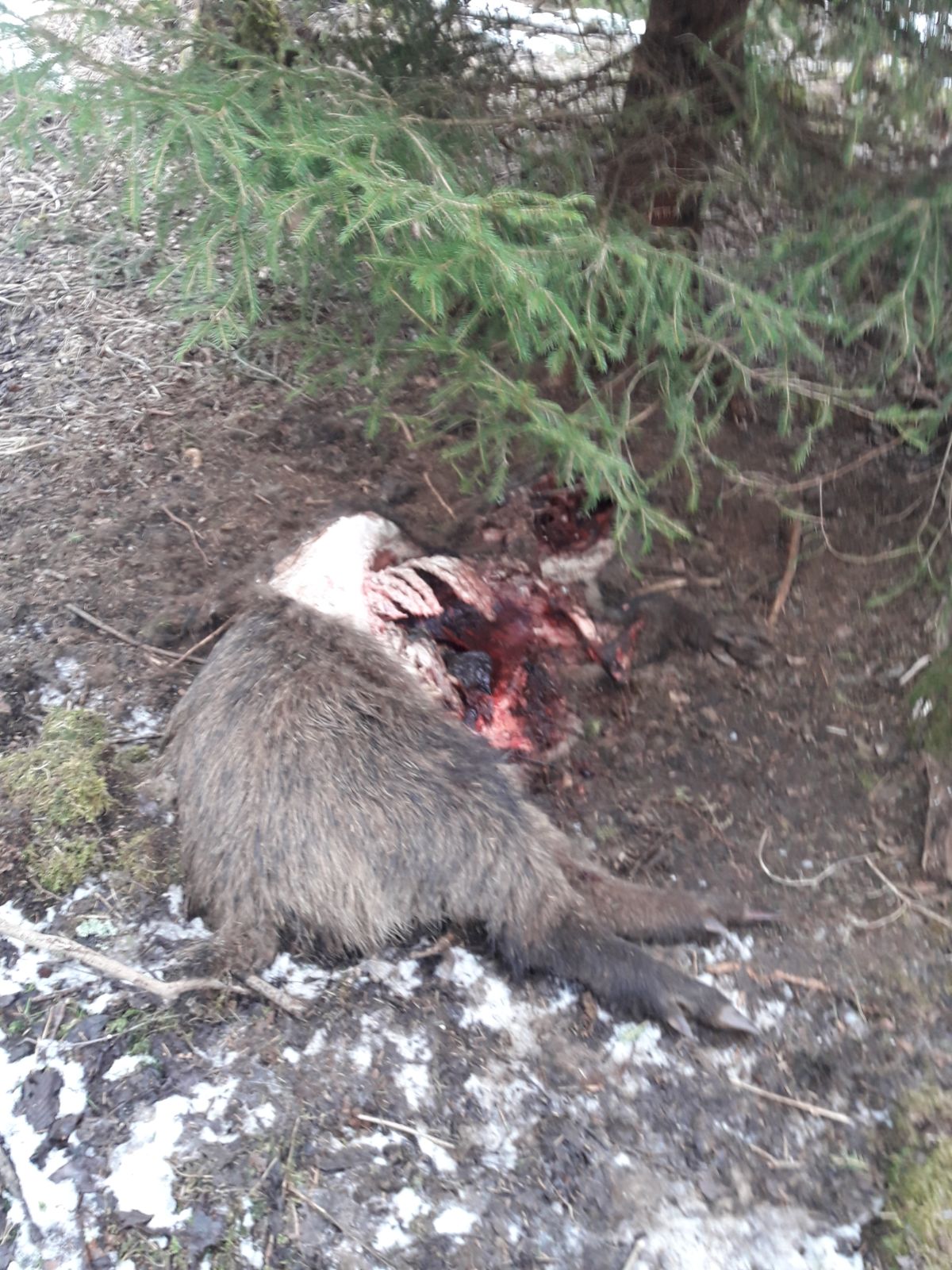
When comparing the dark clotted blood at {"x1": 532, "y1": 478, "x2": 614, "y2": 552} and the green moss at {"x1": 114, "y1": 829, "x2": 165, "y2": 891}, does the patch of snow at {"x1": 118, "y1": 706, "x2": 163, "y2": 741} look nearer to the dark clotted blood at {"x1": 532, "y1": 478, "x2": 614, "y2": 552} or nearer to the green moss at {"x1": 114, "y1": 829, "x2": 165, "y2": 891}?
the green moss at {"x1": 114, "y1": 829, "x2": 165, "y2": 891}

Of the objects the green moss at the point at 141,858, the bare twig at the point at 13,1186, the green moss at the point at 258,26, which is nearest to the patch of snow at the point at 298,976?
the green moss at the point at 141,858

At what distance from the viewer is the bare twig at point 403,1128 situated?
210cm

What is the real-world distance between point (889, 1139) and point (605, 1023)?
712mm

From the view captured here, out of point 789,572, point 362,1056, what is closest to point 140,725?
point 362,1056

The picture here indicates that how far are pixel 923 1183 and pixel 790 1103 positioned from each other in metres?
0.32

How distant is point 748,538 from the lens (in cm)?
352

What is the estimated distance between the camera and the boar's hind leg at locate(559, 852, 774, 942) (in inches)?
100

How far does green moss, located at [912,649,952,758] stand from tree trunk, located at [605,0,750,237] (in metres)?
1.70

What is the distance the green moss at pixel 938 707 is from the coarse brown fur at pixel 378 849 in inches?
36.4

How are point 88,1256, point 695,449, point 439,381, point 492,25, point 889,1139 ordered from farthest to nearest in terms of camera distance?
point 439,381 → point 695,449 → point 492,25 → point 889,1139 → point 88,1256

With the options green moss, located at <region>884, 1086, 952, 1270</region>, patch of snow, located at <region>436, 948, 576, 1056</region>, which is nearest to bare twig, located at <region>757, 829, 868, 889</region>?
green moss, located at <region>884, 1086, 952, 1270</region>

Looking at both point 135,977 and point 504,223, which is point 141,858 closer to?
point 135,977

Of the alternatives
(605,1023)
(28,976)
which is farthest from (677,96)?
(28,976)

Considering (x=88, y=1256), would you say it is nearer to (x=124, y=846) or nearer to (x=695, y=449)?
(x=124, y=846)
